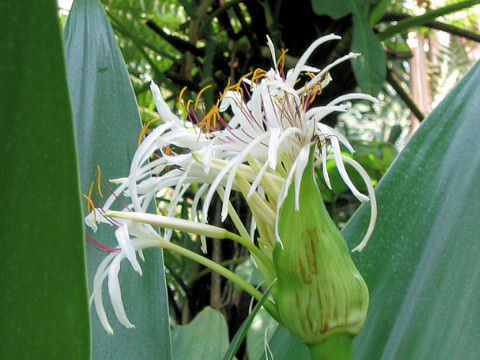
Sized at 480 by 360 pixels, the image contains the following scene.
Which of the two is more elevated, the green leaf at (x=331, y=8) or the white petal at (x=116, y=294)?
the green leaf at (x=331, y=8)

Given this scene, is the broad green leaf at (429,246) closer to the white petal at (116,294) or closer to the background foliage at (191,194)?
the background foliage at (191,194)

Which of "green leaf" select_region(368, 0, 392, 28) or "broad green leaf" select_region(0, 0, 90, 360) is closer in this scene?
"broad green leaf" select_region(0, 0, 90, 360)

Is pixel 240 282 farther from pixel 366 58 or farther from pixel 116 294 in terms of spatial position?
pixel 366 58

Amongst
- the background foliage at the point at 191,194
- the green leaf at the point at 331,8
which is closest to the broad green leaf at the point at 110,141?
the background foliage at the point at 191,194

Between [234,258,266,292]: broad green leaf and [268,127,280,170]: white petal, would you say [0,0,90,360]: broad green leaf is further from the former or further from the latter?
[234,258,266,292]: broad green leaf

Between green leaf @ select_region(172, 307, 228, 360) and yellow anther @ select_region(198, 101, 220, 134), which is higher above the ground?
yellow anther @ select_region(198, 101, 220, 134)

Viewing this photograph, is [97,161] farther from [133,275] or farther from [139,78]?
[139,78]

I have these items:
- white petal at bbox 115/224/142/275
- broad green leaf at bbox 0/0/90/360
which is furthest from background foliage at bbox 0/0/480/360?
white petal at bbox 115/224/142/275
